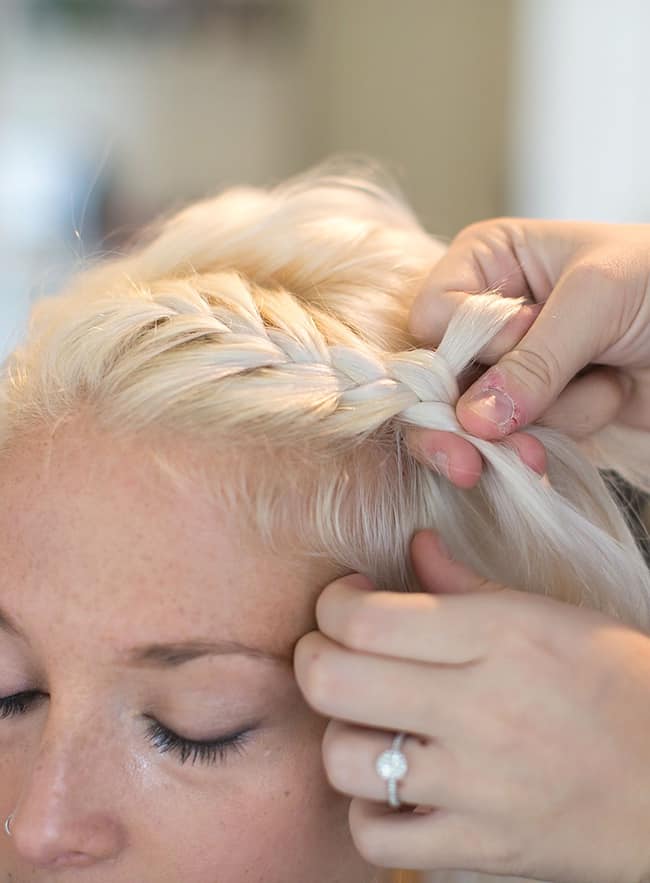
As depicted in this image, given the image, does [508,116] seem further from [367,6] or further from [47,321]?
[47,321]

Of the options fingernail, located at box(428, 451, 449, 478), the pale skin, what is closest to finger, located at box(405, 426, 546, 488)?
fingernail, located at box(428, 451, 449, 478)

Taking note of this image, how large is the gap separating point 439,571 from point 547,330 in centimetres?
24

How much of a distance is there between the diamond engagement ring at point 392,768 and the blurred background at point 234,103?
3.40m

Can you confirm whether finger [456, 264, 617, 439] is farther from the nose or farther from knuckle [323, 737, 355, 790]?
the nose

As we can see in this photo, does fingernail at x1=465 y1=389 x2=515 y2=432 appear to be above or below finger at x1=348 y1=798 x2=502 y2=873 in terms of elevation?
above

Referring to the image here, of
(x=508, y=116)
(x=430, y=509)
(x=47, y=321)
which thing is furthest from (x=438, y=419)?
(x=508, y=116)

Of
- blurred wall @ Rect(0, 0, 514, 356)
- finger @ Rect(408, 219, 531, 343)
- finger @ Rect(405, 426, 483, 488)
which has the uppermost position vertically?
finger @ Rect(408, 219, 531, 343)

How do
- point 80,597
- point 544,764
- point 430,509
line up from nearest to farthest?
1. point 544,764
2. point 80,597
3. point 430,509

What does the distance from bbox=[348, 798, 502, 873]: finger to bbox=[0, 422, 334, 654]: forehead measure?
0.59ft

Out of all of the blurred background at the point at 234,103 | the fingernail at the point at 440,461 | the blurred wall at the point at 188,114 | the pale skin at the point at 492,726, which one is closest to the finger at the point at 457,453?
the fingernail at the point at 440,461

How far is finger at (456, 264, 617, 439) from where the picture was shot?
3.06ft

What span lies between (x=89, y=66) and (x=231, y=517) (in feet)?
13.3

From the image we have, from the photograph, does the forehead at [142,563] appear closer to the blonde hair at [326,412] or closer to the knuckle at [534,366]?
the blonde hair at [326,412]

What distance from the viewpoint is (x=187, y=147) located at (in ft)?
15.0
